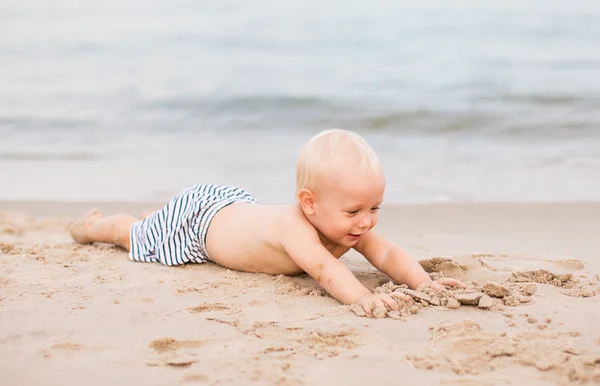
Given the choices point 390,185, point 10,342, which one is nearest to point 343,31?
point 390,185

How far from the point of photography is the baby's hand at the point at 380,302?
8.86 ft

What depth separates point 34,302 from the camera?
2.90m

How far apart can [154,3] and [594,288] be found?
1305cm

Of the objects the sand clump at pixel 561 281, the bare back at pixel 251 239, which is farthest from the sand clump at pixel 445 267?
the bare back at pixel 251 239

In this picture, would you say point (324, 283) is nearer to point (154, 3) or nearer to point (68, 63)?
point (68, 63)

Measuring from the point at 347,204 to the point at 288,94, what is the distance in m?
6.54

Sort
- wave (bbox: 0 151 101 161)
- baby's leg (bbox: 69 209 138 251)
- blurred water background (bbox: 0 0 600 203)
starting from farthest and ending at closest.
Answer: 1. wave (bbox: 0 151 101 161)
2. blurred water background (bbox: 0 0 600 203)
3. baby's leg (bbox: 69 209 138 251)

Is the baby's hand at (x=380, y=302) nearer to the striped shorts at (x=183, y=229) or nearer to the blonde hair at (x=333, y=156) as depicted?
the blonde hair at (x=333, y=156)

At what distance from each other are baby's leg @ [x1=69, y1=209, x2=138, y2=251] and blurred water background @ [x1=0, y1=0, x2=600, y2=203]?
1282mm

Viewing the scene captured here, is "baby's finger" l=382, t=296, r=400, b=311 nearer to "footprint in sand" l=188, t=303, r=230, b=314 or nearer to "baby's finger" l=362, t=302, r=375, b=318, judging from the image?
"baby's finger" l=362, t=302, r=375, b=318

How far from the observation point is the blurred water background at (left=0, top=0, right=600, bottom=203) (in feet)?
19.9

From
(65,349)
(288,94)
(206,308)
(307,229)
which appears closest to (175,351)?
(65,349)

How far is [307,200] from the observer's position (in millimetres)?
3104

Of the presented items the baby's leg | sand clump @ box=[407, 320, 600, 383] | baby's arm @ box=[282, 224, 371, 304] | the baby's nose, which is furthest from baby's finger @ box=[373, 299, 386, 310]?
the baby's leg
